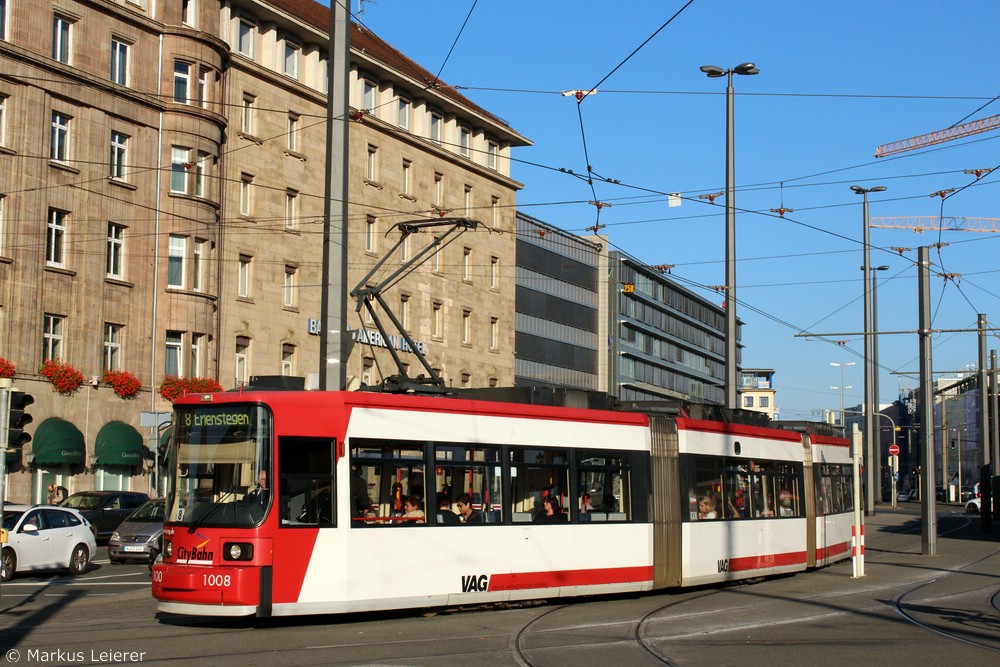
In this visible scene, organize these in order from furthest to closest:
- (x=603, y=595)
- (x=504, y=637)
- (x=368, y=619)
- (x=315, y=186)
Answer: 1. (x=315, y=186)
2. (x=603, y=595)
3. (x=368, y=619)
4. (x=504, y=637)

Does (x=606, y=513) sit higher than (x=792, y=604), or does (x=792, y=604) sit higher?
(x=606, y=513)

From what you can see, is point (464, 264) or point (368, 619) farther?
point (464, 264)

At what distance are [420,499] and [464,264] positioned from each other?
47728 mm

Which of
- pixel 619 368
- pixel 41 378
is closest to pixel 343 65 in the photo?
pixel 41 378

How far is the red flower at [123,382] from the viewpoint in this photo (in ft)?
135

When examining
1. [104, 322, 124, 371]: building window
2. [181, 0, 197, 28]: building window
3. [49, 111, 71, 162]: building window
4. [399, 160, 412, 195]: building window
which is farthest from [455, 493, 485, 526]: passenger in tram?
[399, 160, 412, 195]: building window

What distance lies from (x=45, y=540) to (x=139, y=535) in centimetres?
480

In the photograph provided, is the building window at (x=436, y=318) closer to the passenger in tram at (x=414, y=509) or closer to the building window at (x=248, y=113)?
the building window at (x=248, y=113)

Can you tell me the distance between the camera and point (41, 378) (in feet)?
126

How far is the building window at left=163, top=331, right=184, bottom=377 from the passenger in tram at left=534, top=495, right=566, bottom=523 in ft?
94.8

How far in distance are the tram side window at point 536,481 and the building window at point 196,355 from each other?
1146 inches

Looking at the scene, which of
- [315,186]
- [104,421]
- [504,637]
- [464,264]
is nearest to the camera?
[504,637]

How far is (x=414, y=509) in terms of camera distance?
15344 mm

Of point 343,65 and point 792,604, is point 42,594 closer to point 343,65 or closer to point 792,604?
point 343,65
